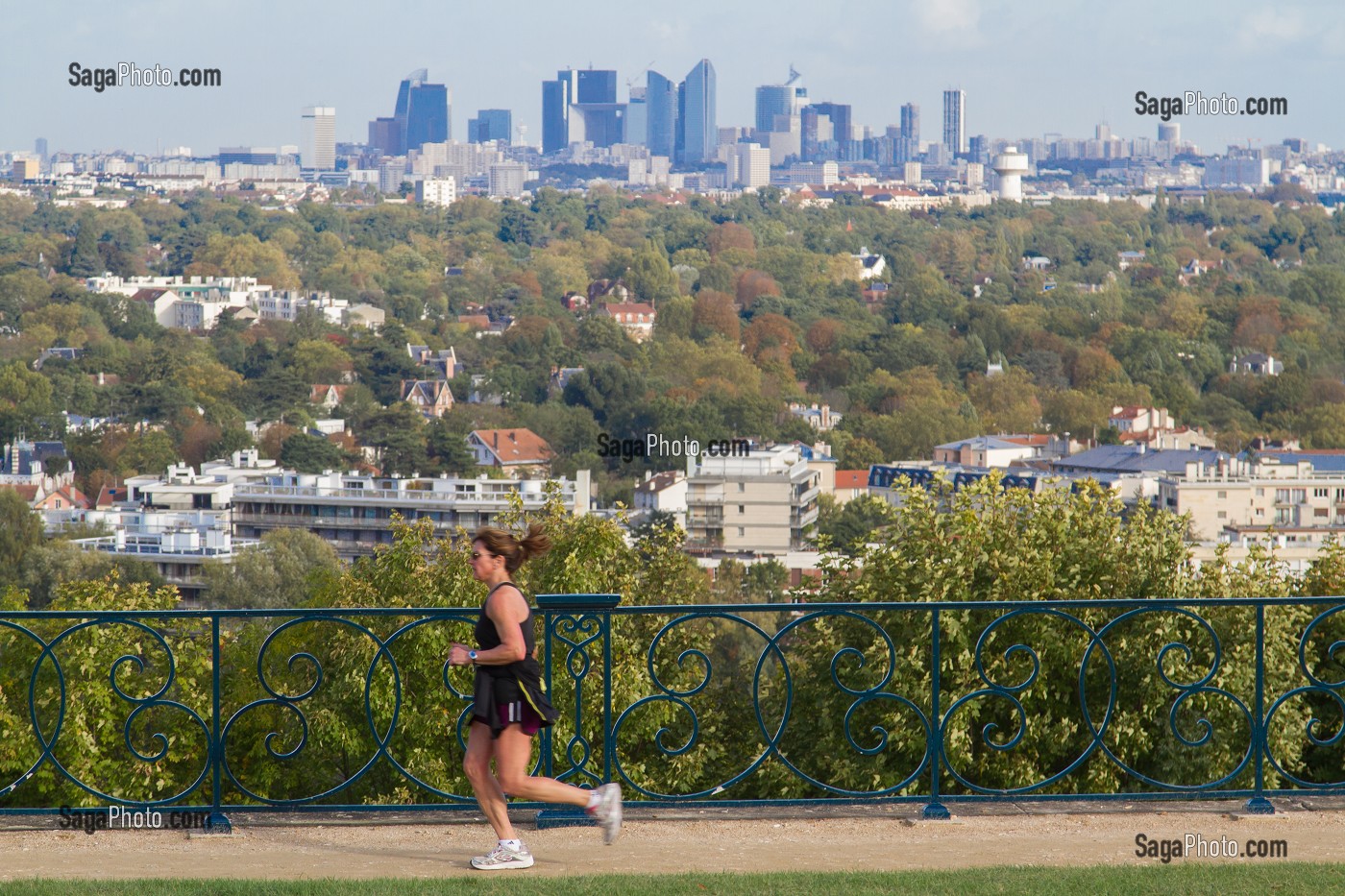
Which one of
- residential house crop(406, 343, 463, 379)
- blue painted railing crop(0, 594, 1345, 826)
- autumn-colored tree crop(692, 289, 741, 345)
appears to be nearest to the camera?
blue painted railing crop(0, 594, 1345, 826)

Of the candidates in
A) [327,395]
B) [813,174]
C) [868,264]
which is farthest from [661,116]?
[327,395]

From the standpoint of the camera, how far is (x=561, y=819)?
402 cm

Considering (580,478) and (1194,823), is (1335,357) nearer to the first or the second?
(580,478)

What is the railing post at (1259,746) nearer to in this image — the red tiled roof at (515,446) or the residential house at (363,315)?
the red tiled roof at (515,446)

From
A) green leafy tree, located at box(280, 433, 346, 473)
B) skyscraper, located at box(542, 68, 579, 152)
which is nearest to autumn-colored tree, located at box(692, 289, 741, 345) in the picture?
green leafy tree, located at box(280, 433, 346, 473)

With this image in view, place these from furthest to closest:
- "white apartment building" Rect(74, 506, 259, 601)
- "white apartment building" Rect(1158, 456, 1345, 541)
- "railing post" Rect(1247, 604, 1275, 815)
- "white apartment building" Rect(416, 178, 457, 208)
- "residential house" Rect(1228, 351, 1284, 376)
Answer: "white apartment building" Rect(416, 178, 457, 208), "residential house" Rect(1228, 351, 1284, 376), "white apartment building" Rect(1158, 456, 1345, 541), "white apartment building" Rect(74, 506, 259, 601), "railing post" Rect(1247, 604, 1275, 815)

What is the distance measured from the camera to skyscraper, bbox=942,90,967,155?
7146 inches

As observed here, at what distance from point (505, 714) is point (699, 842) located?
0.54 m

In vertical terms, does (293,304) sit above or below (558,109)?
below

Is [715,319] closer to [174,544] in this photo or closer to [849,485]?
[849,485]

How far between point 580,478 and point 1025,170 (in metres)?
124

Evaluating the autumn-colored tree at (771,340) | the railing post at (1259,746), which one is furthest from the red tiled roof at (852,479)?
the railing post at (1259,746)

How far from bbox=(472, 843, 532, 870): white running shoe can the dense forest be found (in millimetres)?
38278

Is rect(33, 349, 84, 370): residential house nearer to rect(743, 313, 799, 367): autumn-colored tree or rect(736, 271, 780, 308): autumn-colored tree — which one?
rect(743, 313, 799, 367): autumn-colored tree
